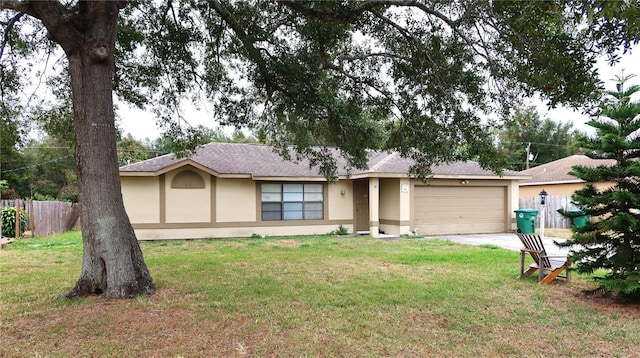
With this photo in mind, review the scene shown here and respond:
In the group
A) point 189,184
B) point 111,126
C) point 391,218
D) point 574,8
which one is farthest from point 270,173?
point 574,8

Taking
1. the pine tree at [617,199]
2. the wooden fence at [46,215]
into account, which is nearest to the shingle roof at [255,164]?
the wooden fence at [46,215]

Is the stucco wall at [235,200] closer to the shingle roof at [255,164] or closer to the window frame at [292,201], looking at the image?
the window frame at [292,201]

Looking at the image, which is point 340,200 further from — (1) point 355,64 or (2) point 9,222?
(2) point 9,222

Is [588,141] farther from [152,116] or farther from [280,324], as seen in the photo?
[152,116]

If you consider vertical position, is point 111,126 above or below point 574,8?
below

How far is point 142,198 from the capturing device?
1334 centimetres

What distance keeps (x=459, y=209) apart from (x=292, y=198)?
6.70 m

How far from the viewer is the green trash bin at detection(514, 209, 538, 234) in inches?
593

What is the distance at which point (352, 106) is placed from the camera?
8359 mm

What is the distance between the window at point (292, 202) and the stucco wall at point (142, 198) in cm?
372

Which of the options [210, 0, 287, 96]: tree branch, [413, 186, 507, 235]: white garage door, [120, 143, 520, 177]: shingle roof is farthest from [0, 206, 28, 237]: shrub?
[413, 186, 507, 235]: white garage door

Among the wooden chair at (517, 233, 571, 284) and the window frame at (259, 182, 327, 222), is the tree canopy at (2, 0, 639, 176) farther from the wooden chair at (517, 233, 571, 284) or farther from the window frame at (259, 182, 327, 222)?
the window frame at (259, 182, 327, 222)

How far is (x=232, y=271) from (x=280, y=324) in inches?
136

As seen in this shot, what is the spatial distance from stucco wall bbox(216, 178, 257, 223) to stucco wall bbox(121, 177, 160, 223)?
6.79ft
